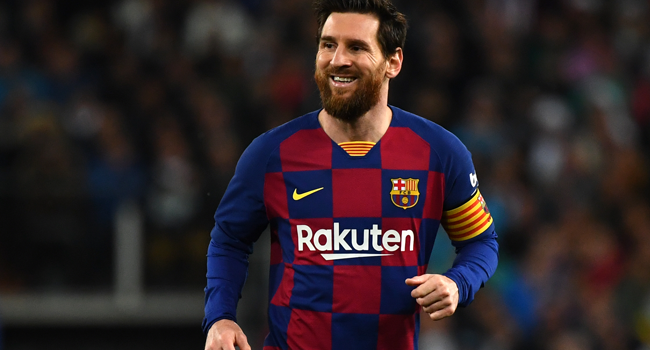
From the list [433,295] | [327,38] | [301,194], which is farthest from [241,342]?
[327,38]

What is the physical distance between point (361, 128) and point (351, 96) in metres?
0.17

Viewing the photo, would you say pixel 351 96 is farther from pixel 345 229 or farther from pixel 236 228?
pixel 236 228

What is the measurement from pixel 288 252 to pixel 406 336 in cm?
58

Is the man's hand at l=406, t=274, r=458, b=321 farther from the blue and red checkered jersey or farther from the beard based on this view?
the beard

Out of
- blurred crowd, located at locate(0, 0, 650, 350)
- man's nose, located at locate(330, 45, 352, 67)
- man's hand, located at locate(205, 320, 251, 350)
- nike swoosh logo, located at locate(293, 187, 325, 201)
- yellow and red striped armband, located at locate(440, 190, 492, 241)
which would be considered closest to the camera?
man's hand, located at locate(205, 320, 251, 350)

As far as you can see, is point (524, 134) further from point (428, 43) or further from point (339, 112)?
point (339, 112)

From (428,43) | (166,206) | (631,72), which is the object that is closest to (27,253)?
(166,206)

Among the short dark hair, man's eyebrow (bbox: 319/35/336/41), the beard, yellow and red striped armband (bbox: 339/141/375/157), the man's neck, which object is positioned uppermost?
the short dark hair

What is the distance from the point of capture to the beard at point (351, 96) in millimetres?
3628

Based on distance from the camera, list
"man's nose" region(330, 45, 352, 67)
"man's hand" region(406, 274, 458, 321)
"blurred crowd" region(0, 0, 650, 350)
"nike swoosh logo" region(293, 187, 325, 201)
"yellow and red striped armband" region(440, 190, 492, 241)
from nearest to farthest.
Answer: "man's hand" region(406, 274, 458, 321) → "man's nose" region(330, 45, 352, 67) → "nike swoosh logo" region(293, 187, 325, 201) → "yellow and red striped armband" region(440, 190, 492, 241) → "blurred crowd" region(0, 0, 650, 350)

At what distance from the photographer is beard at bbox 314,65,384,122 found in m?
3.63

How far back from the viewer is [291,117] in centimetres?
923

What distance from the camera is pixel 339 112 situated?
366 cm

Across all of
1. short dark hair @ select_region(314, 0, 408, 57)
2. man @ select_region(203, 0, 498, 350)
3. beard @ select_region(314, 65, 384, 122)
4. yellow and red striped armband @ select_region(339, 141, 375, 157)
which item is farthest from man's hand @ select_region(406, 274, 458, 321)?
short dark hair @ select_region(314, 0, 408, 57)
